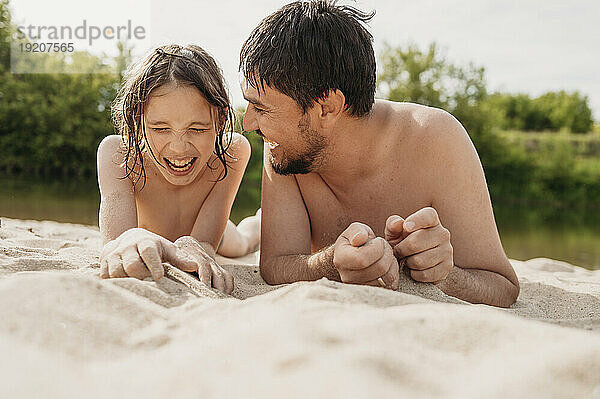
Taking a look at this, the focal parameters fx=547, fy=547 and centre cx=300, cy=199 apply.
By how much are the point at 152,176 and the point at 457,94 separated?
25283mm

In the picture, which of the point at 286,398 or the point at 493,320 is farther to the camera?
the point at 493,320

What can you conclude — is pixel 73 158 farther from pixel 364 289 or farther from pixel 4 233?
pixel 364 289

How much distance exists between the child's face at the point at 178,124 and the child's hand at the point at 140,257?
65 centimetres

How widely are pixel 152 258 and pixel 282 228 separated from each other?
876mm

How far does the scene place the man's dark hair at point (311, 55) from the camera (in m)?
2.35

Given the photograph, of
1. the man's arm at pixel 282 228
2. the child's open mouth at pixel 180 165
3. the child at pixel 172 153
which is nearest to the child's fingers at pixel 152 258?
the child at pixel 172 153

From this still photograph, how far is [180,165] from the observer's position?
8.91 feet

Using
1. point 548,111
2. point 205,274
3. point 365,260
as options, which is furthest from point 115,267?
point 548,111

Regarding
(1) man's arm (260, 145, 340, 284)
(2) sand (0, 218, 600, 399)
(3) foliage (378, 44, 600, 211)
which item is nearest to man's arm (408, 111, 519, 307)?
(1) man's arm (260, 145, 340, 284)

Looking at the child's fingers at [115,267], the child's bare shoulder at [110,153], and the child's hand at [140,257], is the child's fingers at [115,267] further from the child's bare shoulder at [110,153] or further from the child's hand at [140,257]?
the child's bare shoulder at [110,153]

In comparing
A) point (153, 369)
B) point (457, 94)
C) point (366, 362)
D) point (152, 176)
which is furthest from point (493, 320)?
point (457, 94)

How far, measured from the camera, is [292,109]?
2361 mm

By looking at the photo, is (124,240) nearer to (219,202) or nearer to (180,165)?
(180,165)

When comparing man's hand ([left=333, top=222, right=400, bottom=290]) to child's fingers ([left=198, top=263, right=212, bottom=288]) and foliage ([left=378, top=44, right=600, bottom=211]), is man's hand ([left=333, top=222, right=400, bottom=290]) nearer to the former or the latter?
child's fingers ([left=198, top=263, right=212, bottom=288])
